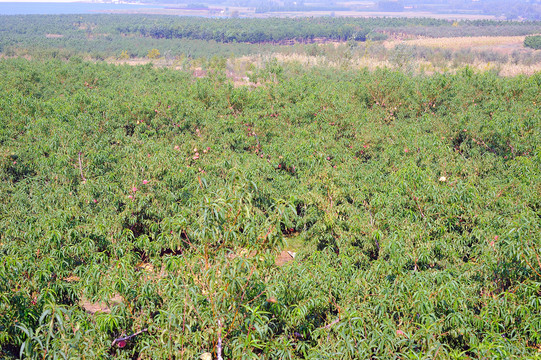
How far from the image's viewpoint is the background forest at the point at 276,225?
405cm

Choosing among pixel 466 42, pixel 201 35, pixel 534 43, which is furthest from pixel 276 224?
pixel 201 35

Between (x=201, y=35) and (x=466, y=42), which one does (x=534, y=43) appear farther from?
(x=201, y=35)

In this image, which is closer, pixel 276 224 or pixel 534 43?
pixel 276 224

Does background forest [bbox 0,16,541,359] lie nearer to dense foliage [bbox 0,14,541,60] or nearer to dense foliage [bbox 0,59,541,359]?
dense foliage [bbox 0,59,541,359]

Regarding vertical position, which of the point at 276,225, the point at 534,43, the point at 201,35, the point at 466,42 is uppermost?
the point at 201,35

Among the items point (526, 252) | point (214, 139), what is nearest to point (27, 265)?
point (526, 252)

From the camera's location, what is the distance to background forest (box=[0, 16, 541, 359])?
4.05 meters

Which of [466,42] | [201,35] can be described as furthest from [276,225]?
[201,35]

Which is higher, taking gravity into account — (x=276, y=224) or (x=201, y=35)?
(x=201, y=35)

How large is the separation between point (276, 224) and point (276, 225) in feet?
0.04

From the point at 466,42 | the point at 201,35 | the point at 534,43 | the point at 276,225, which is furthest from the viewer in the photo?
the point at 201,35

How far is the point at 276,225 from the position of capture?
4.13m

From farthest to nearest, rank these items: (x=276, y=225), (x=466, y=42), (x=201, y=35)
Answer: (x=201, y=35)
(x=466, y=42)
(x=276, y=225)

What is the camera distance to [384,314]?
15.3 feet
